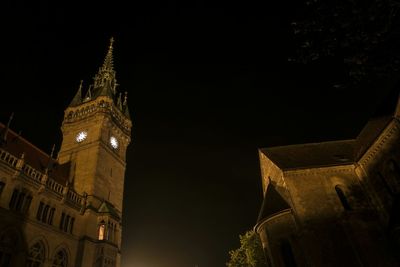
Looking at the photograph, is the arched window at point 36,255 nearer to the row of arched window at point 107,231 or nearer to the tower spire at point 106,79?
the row of arched window at point 107,231

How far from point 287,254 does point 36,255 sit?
747 inches

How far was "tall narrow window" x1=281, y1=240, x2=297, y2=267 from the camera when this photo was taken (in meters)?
19.7

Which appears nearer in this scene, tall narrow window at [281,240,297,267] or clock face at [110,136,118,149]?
tall narrow window at [281,240,297,267]

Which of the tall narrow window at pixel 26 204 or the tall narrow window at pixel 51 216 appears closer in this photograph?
the tall narrow window at pixel 26 204

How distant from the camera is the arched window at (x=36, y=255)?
66.3 ft

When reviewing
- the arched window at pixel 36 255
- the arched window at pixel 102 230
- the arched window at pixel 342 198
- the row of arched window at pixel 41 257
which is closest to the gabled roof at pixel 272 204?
the arched window at pixel 342 198

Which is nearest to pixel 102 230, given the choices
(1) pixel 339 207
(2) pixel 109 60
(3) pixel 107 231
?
(3) pixel 107 231

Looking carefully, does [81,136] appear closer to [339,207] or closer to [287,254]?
[287,254]

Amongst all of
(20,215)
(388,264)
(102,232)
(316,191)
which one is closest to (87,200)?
(102,232)

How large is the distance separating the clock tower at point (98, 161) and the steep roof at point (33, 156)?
1.18m

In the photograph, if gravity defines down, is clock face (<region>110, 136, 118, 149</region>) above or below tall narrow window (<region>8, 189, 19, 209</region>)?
above

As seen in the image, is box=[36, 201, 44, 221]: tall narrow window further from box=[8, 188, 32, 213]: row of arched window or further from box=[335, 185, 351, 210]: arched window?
box=[335, 185, 351, 210]: arched window

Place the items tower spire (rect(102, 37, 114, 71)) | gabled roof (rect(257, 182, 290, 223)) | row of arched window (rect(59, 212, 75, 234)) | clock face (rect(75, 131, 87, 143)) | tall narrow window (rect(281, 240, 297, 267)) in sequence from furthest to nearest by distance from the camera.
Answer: tower spire (rect(102, 37, 114, 71)) < clock face (rect(75, 131, 87, 143)) < row of arched window (rect(59, 212, 75, 234)) < gabled roof (rect(257, 182, 290, 223)) < tall narrow window (rect(281, 240, 297, 267))

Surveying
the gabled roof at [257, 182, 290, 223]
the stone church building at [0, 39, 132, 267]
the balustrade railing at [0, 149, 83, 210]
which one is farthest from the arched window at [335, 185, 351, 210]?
the balustrade railing at [0, 149, 83, 210]
